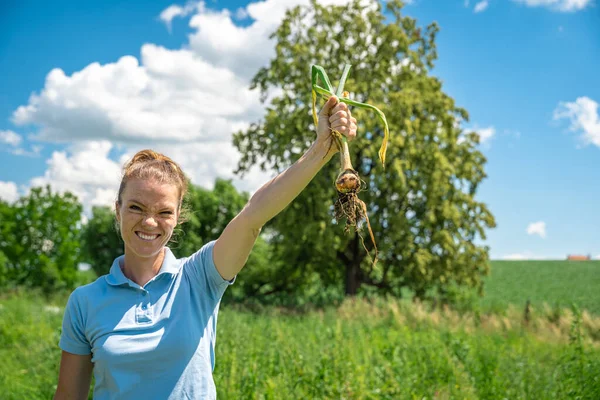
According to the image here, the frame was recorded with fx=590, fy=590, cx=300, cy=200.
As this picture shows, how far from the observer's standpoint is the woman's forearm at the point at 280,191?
85.0 inches

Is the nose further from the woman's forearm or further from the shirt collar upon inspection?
the woman's forearm

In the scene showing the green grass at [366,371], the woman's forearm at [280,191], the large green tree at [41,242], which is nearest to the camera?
the woman's forearm at [280,191]

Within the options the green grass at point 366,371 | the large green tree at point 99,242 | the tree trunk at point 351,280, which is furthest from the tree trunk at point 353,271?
the large green tree at point 99,242

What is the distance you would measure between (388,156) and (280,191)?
1543 centimetres

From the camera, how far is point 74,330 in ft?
7.43

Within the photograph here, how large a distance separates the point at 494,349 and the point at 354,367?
115 inches

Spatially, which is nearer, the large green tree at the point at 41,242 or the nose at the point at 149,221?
the nose at the point at 149,221

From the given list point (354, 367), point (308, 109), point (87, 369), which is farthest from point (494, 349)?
point (308, 109)

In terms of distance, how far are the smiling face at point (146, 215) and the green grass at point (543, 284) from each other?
16.9 metres

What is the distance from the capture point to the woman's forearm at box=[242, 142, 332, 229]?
7.08 ft

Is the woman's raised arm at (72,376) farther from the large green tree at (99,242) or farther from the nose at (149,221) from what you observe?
the large green tree at (99,242)

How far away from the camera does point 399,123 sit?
1661cm

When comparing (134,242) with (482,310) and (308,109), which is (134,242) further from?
(482,310)

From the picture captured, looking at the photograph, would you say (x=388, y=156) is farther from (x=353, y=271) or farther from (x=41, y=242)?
(x=41, y=242)
